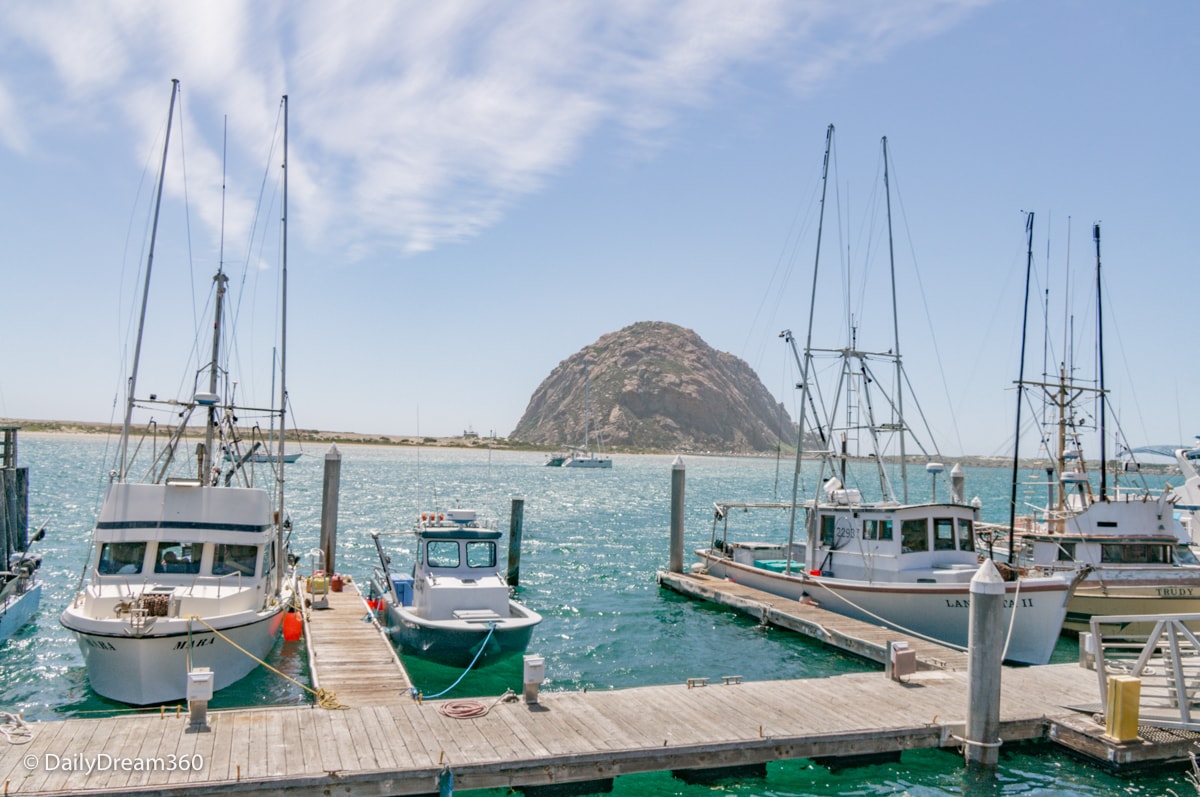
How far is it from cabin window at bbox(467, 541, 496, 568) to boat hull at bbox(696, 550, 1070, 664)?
933 centimetres

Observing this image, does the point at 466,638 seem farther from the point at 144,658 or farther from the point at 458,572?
the point at 144,658

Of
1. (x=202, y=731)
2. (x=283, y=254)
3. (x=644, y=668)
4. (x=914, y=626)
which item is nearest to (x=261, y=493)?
(x=283, y=254)

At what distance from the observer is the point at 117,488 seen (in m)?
17.0

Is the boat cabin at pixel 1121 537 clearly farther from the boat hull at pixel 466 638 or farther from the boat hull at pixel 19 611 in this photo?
the boat hull at pixel 19 611

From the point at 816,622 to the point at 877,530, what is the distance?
3339 mm

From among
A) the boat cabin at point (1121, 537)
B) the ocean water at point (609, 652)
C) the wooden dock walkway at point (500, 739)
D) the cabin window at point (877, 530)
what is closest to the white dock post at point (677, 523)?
the ocean water at point (609, 652)

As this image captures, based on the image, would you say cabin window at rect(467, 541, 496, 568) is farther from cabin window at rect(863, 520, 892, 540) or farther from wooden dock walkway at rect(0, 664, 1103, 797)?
cabin window at rect(863, 520, 892, 540)

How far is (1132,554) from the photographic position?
81.0 feet

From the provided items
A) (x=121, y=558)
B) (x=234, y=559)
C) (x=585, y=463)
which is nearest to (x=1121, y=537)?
(x=234, y=559)

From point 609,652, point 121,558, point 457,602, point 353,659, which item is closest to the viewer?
point 353,659

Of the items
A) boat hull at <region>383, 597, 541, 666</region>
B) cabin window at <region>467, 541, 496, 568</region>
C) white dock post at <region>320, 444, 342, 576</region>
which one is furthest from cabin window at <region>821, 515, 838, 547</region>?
white dock post at <region>320, 444, 342, 576</region>

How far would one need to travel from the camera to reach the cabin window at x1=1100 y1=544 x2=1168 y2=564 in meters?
24.7

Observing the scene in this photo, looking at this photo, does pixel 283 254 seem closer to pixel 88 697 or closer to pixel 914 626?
pixel 88 697

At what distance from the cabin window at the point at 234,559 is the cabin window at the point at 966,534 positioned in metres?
17.2
